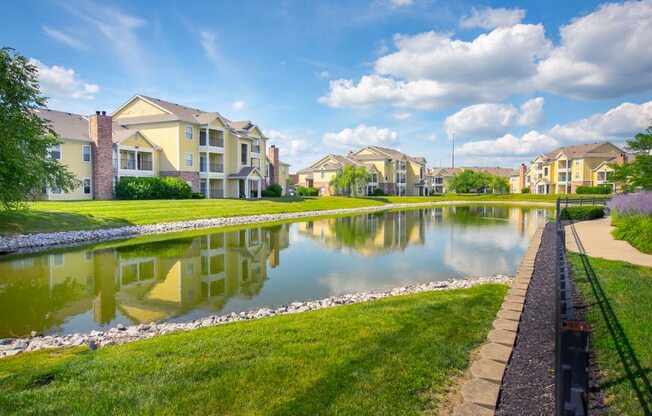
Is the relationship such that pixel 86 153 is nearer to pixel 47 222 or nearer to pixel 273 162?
pixel 47 222

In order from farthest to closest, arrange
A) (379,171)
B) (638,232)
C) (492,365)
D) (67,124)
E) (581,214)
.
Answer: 1. (379,171)
2. (67,124)
3. (581,214)
4. (638,232)
5. (492,365)

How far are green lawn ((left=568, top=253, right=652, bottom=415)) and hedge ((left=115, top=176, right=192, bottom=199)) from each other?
31681mm

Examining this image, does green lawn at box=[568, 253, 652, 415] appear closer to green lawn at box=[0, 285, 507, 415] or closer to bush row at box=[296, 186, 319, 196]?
green lawn at box=[0, 285, 507, 415]

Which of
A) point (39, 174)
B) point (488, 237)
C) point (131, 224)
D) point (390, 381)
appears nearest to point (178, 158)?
point (131, 224)

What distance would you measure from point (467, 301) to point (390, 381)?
393 centimetres

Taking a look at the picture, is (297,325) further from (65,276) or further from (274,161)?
(274,161)

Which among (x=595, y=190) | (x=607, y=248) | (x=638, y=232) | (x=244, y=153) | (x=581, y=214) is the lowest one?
(x=607, y=248)

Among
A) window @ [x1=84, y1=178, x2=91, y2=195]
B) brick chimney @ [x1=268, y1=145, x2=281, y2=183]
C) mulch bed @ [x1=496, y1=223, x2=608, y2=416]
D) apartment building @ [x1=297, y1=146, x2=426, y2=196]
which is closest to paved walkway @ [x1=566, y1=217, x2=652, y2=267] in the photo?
mulch bed @ [x1=496, y1=223, x2=608, y2=416]

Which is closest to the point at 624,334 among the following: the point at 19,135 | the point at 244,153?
the point at 19,135

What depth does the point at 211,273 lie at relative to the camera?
12.5 meters

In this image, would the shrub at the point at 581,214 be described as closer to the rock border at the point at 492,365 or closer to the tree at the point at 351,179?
the rock border at the point at 492,365

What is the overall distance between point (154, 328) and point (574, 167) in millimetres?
81307

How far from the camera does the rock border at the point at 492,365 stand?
4.07 meters

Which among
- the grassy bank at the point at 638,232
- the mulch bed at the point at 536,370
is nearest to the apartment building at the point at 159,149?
the mulch bed at the point at 536,370
